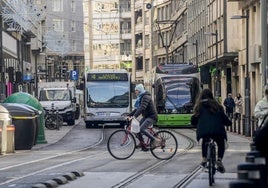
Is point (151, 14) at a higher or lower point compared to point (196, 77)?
higher

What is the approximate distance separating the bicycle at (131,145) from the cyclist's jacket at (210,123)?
555 centimetres

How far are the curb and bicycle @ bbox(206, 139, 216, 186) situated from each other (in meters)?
2.61

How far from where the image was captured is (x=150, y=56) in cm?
11888

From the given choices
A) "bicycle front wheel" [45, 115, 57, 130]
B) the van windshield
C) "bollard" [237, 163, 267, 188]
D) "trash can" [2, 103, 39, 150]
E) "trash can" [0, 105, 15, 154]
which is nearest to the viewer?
"bollard" [237, 163, 267, 188]

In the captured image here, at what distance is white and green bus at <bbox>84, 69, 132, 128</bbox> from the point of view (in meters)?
39.8

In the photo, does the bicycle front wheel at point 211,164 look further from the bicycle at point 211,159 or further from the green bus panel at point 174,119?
the green bus panel at point 174,119

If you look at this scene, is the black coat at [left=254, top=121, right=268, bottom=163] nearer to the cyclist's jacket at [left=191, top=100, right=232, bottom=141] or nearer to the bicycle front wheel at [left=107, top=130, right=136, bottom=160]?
the cyclist's jacket at [left=191, top=100, right=232, bottom=141]

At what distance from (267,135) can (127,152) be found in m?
13.1

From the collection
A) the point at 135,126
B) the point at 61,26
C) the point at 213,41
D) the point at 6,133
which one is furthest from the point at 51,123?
the point at 61,26

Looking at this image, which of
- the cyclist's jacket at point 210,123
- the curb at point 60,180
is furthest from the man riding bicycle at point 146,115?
the cyclist's jacket at point 210,123

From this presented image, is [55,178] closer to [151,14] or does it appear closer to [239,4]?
[239,4]

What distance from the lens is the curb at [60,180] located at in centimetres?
1304

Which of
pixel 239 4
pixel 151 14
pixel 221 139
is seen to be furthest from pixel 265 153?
pixel 151 14

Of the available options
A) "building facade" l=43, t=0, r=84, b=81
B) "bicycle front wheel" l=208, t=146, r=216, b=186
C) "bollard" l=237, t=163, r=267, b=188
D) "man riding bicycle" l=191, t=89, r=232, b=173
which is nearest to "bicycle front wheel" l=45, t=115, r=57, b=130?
"man riding bicycle" l=191, t=89, r=232, b=173
